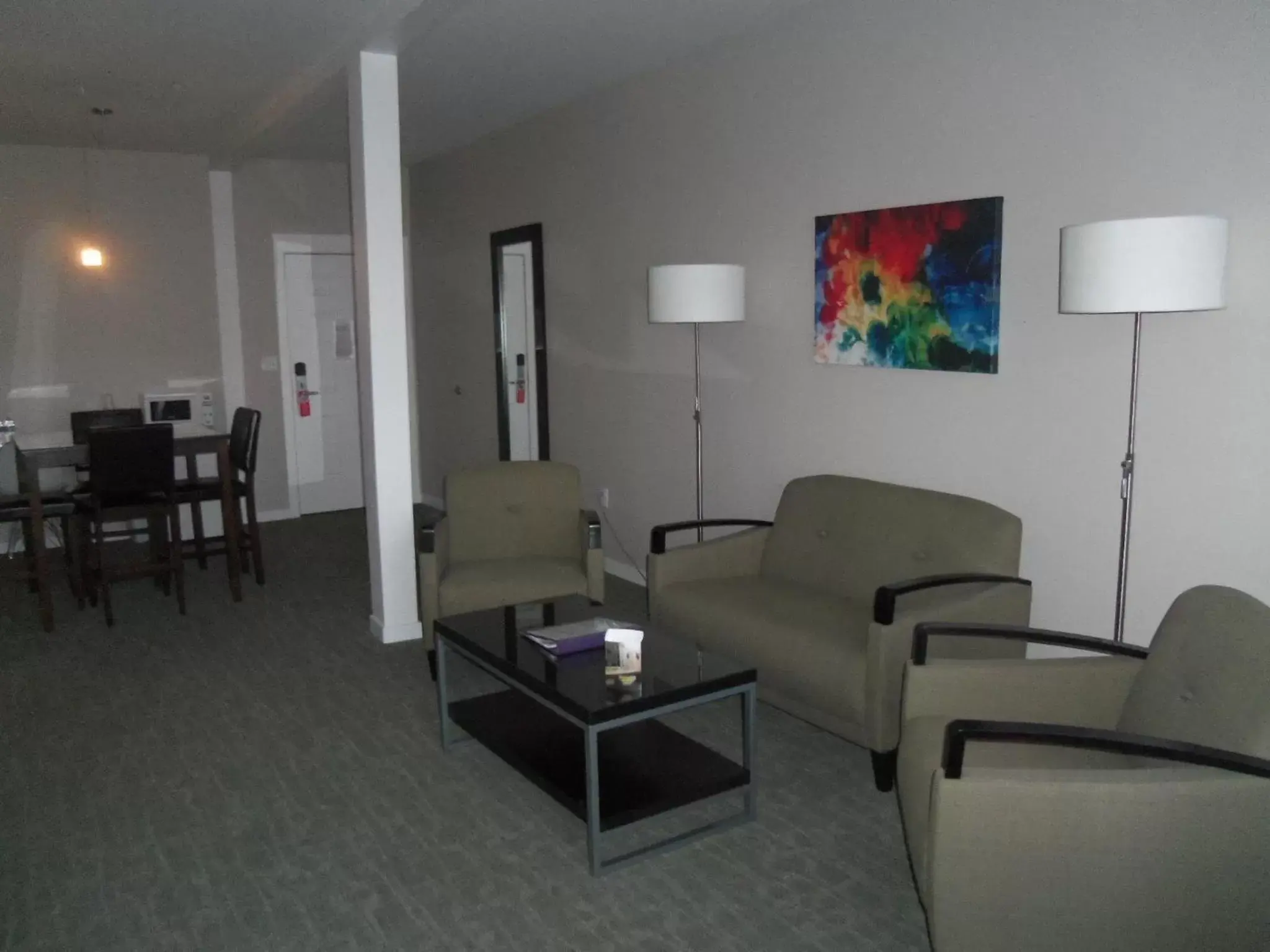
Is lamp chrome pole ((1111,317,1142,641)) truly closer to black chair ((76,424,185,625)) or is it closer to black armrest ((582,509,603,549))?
black armrest ((582,509,603,549))

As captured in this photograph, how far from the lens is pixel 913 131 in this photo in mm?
3844

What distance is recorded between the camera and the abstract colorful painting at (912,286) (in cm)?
363

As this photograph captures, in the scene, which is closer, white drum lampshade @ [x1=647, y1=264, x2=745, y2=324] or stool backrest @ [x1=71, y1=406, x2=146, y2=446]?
white drum lampshade @ [x1=647, y1=264, x2=745, y2=324]

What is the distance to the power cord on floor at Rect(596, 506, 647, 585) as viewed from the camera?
19.1 ft

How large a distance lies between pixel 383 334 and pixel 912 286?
2.34 m

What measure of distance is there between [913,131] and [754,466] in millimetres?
1701

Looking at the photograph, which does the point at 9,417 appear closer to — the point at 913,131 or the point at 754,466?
the point at 754,466

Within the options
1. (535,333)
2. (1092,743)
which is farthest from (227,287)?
(1092,743)

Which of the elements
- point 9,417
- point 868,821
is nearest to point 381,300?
point 868,821

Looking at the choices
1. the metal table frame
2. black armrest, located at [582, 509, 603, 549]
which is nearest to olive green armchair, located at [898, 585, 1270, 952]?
the metal table frame

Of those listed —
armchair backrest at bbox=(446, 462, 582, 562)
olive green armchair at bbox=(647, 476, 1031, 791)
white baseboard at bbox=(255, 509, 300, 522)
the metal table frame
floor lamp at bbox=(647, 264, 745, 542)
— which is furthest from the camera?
white baseboard at bbox=(255, 509, 300, 522)

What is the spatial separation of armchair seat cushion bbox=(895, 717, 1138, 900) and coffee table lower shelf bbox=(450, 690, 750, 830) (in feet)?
2.09

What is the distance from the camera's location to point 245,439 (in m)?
5.89

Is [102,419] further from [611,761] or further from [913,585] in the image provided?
[913,585]
